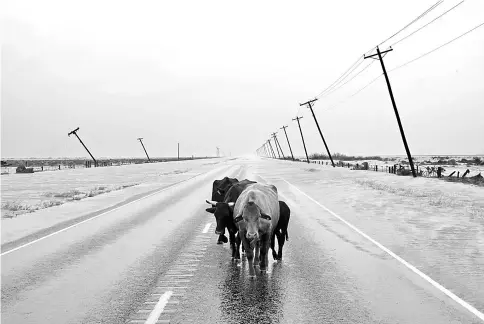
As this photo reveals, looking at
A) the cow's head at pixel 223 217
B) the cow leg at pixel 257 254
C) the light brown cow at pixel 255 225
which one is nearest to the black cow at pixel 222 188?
the cow's head at pixel 223 217

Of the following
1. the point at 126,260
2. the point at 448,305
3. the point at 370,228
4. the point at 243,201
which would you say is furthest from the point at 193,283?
the point at 370,228

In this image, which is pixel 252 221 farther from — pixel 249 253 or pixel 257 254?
pixel 257 254

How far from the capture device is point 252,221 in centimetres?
729

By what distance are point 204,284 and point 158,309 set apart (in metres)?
1.34

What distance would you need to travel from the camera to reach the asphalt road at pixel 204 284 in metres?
5.80

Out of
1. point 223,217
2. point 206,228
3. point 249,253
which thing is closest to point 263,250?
point 249,253

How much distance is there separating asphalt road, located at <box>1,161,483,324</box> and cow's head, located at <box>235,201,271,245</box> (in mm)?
855

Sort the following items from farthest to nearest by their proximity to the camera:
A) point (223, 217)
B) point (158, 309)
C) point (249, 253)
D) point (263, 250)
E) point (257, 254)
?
point (223, 217) → point (257, 254) → point (263, 250) → point (249, 253) → point (158, 309)

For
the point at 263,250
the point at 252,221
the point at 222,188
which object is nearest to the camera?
the point at 252,221

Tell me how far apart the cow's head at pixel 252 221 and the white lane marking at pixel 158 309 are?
1.70m

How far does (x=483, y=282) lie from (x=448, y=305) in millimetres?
1745

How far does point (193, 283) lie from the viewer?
23.8 feet

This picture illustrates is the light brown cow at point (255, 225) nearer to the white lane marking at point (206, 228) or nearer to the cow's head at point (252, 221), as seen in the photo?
the cow's head at point (252, 221)

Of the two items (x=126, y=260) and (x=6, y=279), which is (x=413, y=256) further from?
(x=6, y=279)
